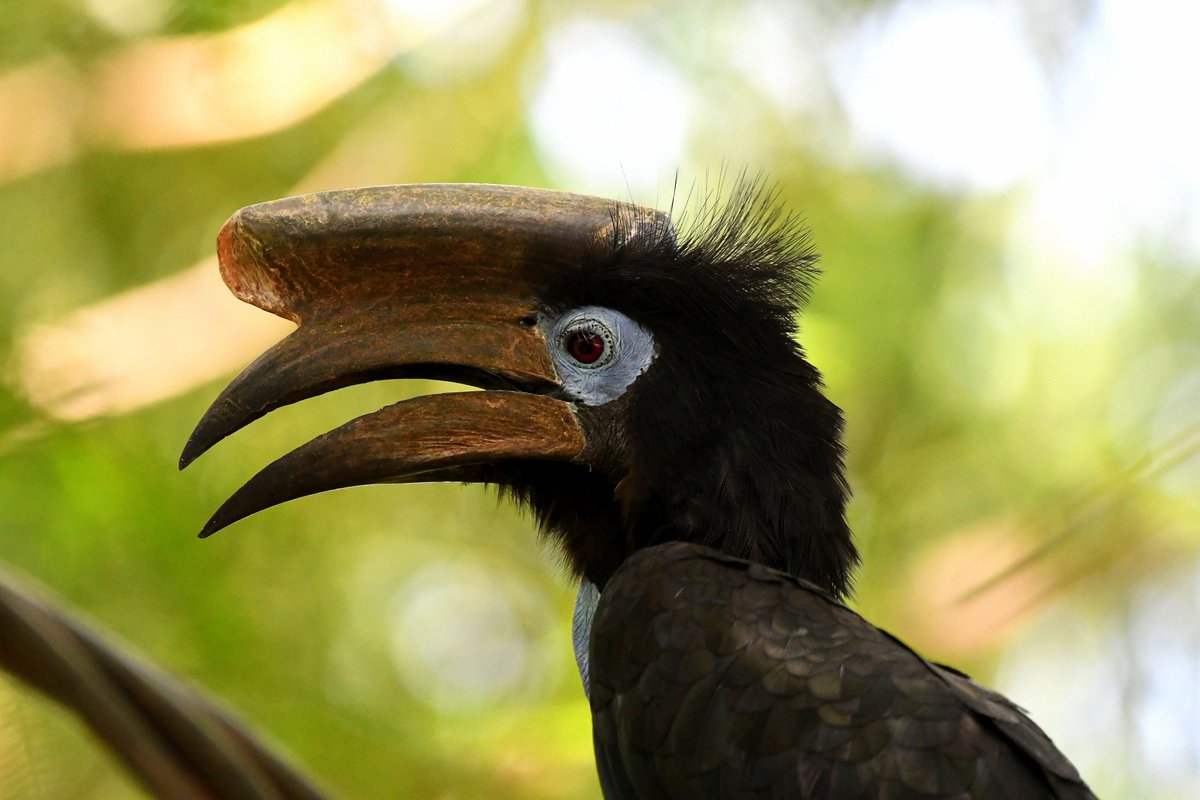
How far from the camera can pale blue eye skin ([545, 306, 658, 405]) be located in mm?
3479

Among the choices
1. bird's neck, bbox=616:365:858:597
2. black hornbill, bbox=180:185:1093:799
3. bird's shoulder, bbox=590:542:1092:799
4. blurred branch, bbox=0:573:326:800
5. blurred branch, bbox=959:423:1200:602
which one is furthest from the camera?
blurred branch, bbox=959:423:1200:602

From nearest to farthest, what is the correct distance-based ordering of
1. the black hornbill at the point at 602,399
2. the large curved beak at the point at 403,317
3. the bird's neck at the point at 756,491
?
the black hornbill at the point at 602,399, the large curved beak at the point at 403,317, the bird's neck at the point at 756,491

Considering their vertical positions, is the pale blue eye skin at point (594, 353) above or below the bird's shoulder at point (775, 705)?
above

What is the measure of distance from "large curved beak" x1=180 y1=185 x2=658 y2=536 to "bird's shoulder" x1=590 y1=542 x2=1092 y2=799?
0.60m

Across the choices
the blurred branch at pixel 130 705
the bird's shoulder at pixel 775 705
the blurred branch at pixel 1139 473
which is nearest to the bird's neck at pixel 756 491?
the bird's shoulder at pixel 775 705

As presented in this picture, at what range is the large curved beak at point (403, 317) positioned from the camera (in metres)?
3.27

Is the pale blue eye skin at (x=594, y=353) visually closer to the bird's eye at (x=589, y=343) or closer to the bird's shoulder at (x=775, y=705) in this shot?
the bird's eye at (x=589, y=343)

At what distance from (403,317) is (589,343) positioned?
466 millimetres

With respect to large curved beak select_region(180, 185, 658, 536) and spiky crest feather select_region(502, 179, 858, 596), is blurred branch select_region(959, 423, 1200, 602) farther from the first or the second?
large curved beak select_region(180, 185, 658, 536)

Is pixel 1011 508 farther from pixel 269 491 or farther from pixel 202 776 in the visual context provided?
pixel 202 776

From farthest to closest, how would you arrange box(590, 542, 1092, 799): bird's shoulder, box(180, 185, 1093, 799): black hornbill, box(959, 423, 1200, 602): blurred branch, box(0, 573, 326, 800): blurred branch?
box(959, 423, 1200, 602): blurred branch → box(180, 185, 1093, 799): black hornbill → box(590, 542, 1092, 799): bird's shoulder → box(0, 573, 326, 800): blurred branch

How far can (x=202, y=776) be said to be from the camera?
2.34m

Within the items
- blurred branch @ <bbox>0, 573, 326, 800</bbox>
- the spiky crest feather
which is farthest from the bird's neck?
blurred branch @ <bbox>0, 573, 326, 800</bbox>

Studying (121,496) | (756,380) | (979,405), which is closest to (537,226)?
(756,380)
